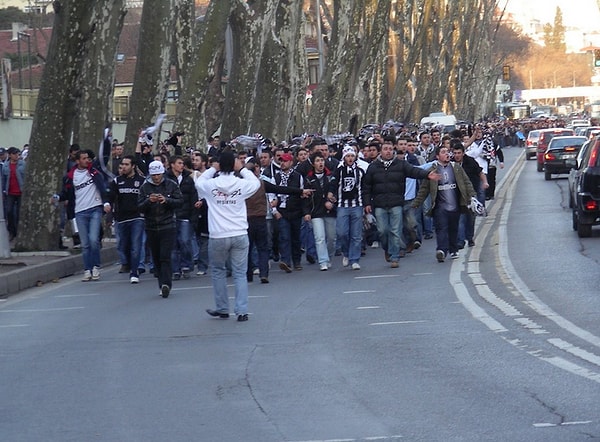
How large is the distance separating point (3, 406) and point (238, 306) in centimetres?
470

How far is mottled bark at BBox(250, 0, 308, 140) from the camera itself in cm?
3706

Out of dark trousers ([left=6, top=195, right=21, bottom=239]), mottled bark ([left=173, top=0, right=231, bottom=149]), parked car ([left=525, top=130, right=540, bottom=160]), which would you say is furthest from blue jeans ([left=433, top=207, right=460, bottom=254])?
parked car ([left=525, top=130, right=540, bottom=160])

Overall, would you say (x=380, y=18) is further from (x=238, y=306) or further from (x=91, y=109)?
(x=238, y=306)

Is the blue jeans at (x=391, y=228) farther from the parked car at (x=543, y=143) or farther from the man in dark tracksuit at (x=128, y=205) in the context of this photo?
the parked car at (x=543, y=143)

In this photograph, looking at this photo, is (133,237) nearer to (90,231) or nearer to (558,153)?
(90,231)

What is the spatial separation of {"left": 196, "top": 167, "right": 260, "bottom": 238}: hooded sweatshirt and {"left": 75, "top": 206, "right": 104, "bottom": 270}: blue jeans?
5.74m

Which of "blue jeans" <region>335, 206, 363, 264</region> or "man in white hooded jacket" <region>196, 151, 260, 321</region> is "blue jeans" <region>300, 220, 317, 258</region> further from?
"man in white hooded jacket" <region>196, 151, 260, 321</region>

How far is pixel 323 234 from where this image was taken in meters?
19.6

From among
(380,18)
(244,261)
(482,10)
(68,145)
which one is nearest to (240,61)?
(68,145)

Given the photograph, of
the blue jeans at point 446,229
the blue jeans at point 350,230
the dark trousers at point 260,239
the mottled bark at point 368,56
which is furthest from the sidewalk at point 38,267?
the mottled bark at point 368,56

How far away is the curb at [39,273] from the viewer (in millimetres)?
18516

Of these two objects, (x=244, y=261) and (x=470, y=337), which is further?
(x=244, y=261)

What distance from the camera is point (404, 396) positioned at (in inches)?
355

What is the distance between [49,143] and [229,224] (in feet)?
33.3
